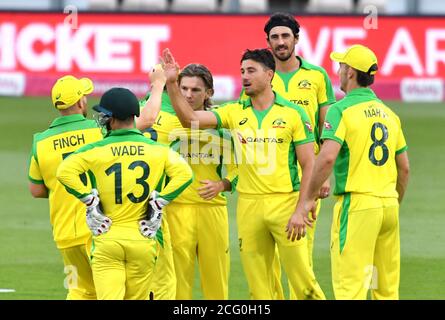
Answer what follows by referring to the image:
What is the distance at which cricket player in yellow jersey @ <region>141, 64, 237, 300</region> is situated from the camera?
34.2 ft

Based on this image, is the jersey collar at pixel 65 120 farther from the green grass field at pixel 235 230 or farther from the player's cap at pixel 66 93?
the green grass field at pixel 235 230

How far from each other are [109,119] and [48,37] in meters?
19.4

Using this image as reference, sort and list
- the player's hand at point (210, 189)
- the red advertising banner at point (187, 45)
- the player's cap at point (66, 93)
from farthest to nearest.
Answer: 1. the red advertising banner at point (187, 45)
2. the player's hand at point (210, 189)
3. the player's cap at point (66, 93)

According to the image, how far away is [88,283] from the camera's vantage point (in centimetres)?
1005

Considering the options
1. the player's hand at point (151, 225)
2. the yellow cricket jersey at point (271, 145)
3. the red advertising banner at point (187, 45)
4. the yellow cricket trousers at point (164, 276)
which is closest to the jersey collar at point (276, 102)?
the yellow cricket jersey at point (271, 145)

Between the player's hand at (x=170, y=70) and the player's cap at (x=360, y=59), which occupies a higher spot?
the player's cap at (x=360, y=59)

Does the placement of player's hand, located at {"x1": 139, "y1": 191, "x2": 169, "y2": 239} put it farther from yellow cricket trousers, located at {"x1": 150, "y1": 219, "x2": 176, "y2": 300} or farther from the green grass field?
the green grass field

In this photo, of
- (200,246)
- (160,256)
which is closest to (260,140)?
(200,246)

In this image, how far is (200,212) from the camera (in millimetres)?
10469

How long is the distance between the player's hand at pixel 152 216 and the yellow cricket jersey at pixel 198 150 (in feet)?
4.86

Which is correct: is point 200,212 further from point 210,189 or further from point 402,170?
point 402,170

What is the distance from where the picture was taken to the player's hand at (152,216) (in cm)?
888

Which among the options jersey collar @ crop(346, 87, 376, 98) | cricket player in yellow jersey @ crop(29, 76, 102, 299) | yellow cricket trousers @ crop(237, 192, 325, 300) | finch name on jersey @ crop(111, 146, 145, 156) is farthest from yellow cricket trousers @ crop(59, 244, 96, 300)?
jersey collar @ crop(346, 87, 376, 98)
